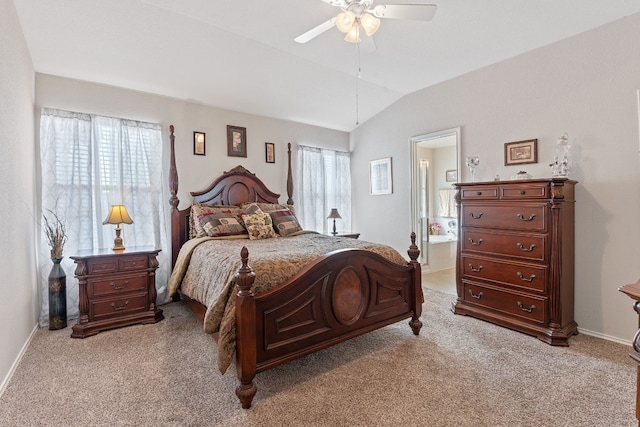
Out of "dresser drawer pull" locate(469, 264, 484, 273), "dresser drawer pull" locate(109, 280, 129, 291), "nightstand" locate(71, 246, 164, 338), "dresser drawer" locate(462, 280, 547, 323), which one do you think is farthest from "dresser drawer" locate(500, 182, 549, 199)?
"dresser drawer pull" locate(109, 280, 129, 291)

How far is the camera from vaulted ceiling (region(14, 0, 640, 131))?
2.51 metres

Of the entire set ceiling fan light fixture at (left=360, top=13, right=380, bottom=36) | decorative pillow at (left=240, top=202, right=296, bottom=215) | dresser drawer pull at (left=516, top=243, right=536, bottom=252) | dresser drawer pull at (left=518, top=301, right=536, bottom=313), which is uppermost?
ceiling fan light fixture at (left=360, top=13, right=380, bottom=36)

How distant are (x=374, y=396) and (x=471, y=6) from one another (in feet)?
9.79

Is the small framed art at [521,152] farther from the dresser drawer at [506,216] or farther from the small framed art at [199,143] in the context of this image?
the small framed art at [199,143]

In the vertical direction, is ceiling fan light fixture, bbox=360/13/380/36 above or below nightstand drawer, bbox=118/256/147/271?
above

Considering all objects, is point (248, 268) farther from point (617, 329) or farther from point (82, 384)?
point (617, 329)

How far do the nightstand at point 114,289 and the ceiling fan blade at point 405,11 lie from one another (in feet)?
9.52

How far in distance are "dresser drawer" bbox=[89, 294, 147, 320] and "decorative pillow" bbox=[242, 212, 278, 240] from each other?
123 cm

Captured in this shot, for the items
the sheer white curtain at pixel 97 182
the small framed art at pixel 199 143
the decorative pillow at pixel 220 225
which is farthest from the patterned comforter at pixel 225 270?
the small framed art at pixel 199 143

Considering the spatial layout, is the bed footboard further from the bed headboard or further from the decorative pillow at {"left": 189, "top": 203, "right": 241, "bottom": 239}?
the bed headboard

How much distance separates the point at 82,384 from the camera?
2021mm

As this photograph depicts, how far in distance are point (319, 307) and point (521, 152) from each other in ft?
8.82

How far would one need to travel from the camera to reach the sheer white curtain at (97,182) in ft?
10.1

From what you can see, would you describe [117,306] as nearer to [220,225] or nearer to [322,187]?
[220,225]
